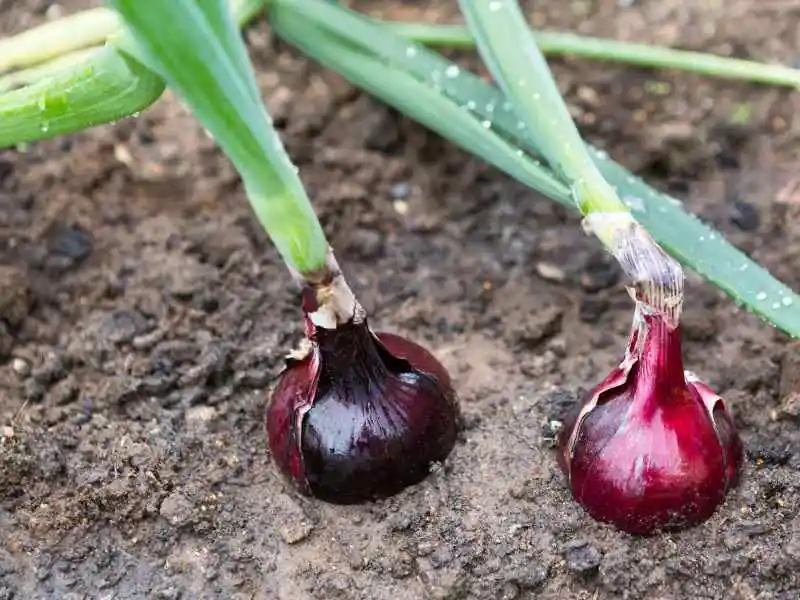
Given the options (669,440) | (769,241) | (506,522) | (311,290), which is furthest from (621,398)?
(769,241)

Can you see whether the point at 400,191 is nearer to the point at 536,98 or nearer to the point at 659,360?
the point at 536,98

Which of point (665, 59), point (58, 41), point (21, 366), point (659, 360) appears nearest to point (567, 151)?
point (659, 360)

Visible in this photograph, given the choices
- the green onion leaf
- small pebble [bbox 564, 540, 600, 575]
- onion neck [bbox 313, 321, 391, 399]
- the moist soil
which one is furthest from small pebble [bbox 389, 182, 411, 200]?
small pebble [bbox 564, 540, 600, 575]

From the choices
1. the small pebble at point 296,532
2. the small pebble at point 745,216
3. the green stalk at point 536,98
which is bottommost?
the small pebble at point 745,216

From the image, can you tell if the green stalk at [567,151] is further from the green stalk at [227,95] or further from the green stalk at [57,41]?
the green stalk at [57,41]

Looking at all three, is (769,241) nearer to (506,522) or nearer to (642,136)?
(642,136)

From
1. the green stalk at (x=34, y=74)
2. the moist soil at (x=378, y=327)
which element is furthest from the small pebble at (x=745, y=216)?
the green stalk at (x=34, y=74)
